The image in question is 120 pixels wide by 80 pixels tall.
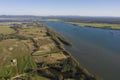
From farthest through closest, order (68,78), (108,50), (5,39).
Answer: (5,39), (108,50), (68,78)

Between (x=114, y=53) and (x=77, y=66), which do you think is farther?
(x=114, y=53)

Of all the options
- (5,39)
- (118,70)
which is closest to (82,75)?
(118,70)

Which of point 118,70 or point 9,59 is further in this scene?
point 9,59

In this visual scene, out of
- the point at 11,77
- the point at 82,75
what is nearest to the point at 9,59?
the point at 11,77

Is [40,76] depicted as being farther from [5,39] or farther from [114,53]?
[5,39]

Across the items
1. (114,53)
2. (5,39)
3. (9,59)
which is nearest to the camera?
(9,59)

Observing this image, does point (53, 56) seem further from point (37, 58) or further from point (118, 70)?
point (118, 70)

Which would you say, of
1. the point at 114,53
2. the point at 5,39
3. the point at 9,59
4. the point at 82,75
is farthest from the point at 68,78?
the point at 5,39

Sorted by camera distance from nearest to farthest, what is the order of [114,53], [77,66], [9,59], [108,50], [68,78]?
[68,78]
[77,66]
[9,59]
[114,53]
[108,50]

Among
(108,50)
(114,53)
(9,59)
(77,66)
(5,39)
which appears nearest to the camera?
(77,66)
